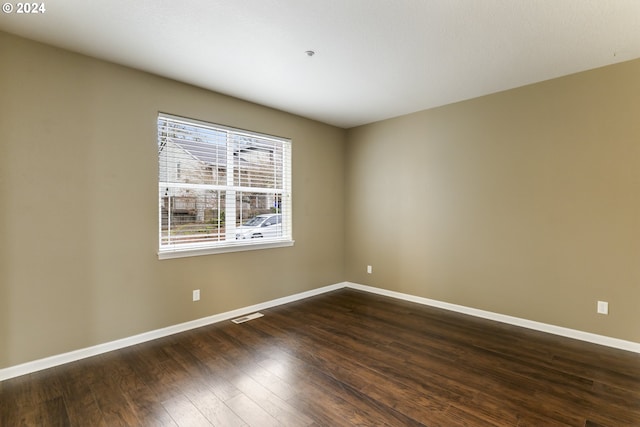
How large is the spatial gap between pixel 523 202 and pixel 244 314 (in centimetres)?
345

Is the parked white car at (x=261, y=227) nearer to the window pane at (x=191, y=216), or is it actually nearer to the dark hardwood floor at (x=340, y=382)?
the window pane at (x=191, y=216)

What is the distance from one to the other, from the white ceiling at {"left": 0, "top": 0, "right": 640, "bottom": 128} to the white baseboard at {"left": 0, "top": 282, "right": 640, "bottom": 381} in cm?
256

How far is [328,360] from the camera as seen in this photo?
8.34ft

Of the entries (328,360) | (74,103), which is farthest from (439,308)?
(74,103)

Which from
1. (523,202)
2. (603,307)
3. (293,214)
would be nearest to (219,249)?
(293,214)

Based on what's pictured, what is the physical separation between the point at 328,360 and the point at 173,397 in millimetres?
1184

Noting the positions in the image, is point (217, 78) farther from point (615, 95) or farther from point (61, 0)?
point (615, 95)

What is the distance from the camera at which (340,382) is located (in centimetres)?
221

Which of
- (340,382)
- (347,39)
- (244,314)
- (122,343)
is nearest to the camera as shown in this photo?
(340,382)

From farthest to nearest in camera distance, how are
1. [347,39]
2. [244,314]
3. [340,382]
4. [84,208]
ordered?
[244,314]
[84,208]
[347,39]
[340,382]

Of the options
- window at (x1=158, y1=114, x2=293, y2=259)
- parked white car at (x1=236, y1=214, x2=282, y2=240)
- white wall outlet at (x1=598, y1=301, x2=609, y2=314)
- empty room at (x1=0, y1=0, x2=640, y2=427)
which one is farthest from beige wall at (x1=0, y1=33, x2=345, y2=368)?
white wall outlet at (x1=598, y1=301, x2=609, y2=314)

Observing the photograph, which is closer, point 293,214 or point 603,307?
point 603,307

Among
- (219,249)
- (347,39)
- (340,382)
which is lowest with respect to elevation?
(340,382)

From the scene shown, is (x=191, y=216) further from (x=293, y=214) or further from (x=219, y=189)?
(x=293, y=214)
